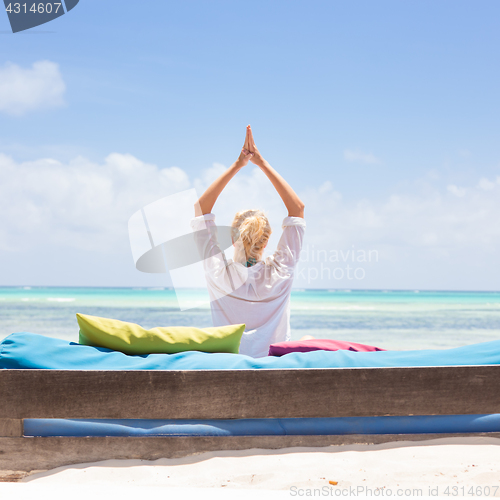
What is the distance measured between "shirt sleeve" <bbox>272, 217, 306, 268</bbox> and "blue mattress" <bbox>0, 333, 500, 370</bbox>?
31.4 inches

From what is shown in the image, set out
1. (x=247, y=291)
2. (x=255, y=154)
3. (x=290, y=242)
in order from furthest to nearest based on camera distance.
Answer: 1. (x=255, y=154)
2. (x=290, y=242)
3. (x=247, y=291)

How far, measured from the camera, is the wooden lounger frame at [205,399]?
1.77 m

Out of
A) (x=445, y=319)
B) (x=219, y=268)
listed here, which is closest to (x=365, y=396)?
→ (x=219, y=268)

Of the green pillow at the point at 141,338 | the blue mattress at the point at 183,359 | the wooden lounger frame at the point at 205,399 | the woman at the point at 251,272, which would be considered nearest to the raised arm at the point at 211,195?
the woman at the point at 251,272

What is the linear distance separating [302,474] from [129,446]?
2.19ft

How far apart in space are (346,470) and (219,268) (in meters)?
1.23

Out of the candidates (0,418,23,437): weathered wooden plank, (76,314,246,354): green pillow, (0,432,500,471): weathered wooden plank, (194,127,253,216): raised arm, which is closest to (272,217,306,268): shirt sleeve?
(194,127,253,216): raised arm

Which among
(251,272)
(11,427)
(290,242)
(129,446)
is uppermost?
(290,242)

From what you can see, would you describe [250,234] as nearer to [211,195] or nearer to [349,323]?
[211,195]

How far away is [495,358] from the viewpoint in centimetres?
189

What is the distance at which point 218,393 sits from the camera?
1772mm

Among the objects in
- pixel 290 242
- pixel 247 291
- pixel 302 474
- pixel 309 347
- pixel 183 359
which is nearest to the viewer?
pixel 302 474

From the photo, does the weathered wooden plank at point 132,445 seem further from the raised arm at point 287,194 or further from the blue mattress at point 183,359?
the raised arm at point 287,194

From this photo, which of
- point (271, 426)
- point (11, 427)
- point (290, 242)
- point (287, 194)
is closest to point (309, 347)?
point (271, 426)
